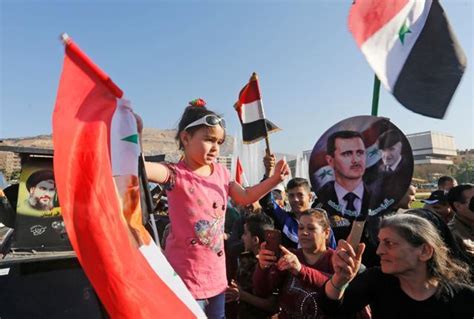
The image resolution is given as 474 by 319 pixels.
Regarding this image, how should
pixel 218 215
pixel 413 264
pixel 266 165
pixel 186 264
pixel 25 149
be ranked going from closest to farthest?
pixel 413 264 < pixel 186 264 < pixel 218 215 < pixel 266 165 < pixel 25 149

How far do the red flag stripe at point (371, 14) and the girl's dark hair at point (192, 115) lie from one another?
1.72m

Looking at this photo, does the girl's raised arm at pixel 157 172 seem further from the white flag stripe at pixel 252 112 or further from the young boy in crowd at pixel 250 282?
the white flag stripe at pixel 252 112

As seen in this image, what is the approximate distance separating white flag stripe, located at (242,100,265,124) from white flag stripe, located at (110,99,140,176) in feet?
5.66

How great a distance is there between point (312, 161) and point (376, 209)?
21.6 inches

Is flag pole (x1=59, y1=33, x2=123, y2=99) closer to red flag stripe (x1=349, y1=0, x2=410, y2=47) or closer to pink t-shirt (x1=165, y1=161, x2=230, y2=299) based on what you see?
pink t-shirt (x1=165, y1=161, x2=230, y2=299)

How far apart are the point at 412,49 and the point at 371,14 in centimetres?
47

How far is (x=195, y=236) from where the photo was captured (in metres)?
2.18

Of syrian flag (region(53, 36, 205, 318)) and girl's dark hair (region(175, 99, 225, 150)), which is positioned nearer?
syrian flag (region(53, 36, 205, 318))

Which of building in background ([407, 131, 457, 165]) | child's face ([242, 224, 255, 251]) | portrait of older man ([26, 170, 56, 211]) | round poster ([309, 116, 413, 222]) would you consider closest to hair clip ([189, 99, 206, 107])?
round poster ([309, 116, 413, 222])

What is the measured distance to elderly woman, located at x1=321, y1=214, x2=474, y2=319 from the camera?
74.4 inches

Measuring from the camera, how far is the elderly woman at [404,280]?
189 centimetres

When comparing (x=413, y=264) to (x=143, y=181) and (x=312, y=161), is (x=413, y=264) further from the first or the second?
(x=143, y=181)

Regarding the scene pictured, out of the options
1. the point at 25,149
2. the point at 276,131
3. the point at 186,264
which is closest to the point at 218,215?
the point at 186,264

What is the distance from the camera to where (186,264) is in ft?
7.04
